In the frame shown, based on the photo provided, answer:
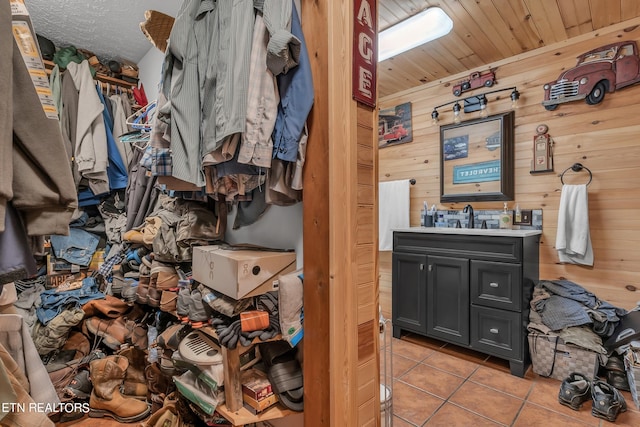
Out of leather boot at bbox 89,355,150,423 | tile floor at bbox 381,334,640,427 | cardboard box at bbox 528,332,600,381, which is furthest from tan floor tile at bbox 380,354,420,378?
leather boot at bbox 89,355,150,423

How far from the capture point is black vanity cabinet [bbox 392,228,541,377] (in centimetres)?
214

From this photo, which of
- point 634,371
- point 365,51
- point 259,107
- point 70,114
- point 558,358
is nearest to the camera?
point 259,107

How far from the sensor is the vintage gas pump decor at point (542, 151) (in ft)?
7.83

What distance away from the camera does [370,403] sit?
1.13 meters

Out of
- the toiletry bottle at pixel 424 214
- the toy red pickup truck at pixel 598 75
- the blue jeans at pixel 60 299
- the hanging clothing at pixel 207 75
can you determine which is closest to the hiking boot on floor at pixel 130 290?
the blue jeans at pixel 60 299

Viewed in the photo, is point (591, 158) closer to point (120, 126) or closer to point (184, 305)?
point (184, 305)

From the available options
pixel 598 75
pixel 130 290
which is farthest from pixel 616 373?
pixel 130 290

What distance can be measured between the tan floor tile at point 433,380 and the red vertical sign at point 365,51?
6.16ft

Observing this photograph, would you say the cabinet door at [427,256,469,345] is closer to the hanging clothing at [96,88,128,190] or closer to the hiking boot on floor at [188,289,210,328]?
the hiking boot on floor at [188,289,210,328]

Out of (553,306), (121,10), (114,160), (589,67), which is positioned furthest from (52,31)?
(553,306)

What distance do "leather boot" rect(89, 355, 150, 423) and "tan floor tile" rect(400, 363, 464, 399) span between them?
170cm

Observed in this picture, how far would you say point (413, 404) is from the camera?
73.5 inches

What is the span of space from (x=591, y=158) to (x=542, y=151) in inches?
11.9

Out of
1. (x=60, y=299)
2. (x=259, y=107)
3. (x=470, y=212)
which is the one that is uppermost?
(x=259, y=107)
